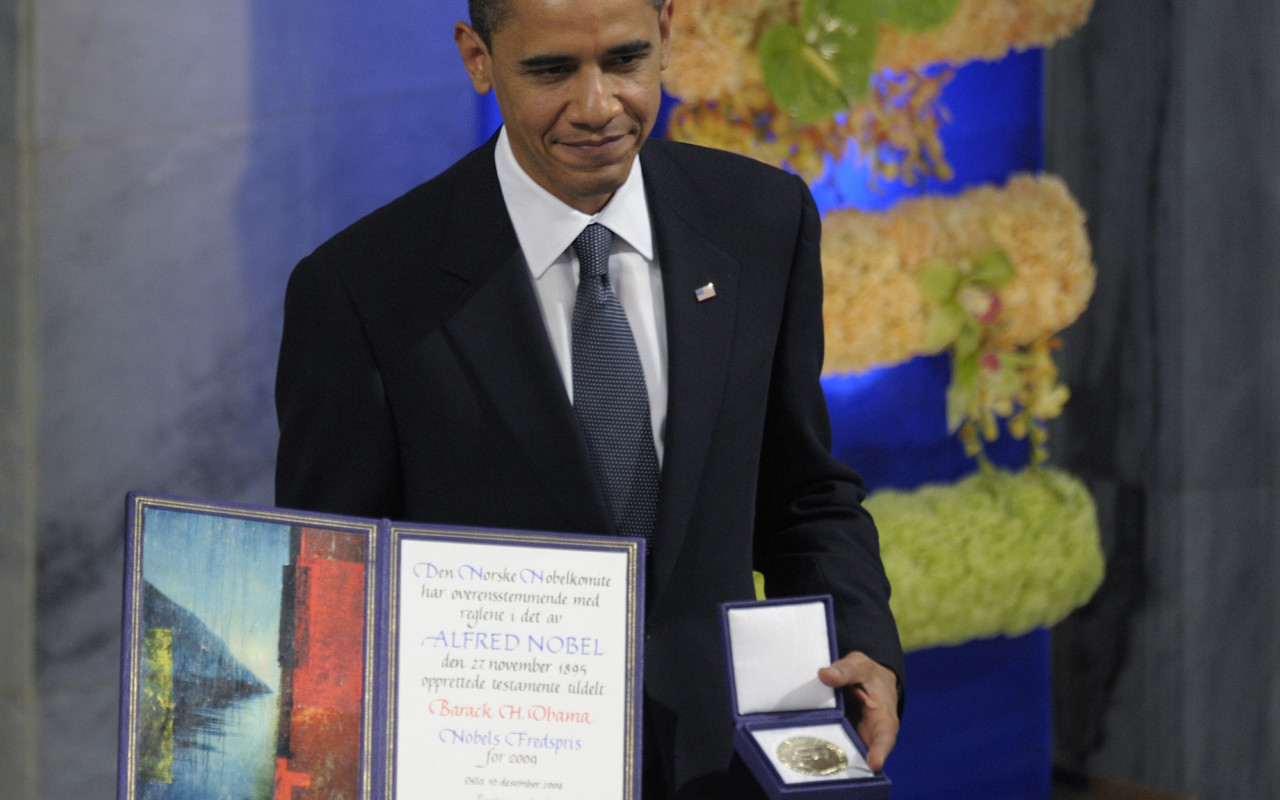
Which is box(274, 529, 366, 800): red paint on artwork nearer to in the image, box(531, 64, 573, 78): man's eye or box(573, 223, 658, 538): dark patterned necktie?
box(573, 223, 658, 538): dark patterned necktie

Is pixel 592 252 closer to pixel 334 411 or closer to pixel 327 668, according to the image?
pixel 334 411

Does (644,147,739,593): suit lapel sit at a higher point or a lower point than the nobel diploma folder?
higher

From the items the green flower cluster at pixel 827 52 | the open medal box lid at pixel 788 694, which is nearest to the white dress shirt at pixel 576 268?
the open medal box lid at pixel 788 694

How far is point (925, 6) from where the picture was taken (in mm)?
3148

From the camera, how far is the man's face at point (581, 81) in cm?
128

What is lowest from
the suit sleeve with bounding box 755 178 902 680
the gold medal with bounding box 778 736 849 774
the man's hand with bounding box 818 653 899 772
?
the gold medal with bounding box 778 736 849 774

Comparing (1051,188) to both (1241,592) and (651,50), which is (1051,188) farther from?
(651,50)

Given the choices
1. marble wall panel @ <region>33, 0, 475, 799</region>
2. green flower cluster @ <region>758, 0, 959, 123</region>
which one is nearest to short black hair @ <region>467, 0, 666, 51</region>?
marble wall panel @ <region>33, 0, 475, 799</region>

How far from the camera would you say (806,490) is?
1537mm

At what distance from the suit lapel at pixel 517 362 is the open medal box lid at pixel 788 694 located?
19 cm

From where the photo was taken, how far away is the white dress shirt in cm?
139

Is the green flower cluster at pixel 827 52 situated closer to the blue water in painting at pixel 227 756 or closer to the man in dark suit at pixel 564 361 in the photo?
the man in dark suit at pixel 564 361

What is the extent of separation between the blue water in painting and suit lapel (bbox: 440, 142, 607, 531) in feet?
1.09

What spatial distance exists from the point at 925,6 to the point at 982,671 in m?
1.60
